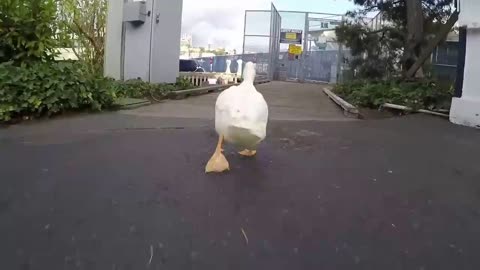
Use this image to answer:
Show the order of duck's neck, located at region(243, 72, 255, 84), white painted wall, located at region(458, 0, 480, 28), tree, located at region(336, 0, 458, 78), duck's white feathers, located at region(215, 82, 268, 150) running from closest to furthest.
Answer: duck's white feathers, located at region(215, 82, 268, 150), duck's neck, located at region(243, 72, 255, 84), white painted wall, located at region(458, 0, 480, 28), tree, located at region(336, 0, 458, 78)

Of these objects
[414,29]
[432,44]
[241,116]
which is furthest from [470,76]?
[241,116]

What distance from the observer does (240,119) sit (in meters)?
4.40

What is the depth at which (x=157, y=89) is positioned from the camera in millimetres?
12086

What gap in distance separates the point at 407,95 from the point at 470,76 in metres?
1.97

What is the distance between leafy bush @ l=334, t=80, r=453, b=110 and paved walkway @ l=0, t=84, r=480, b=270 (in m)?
3.45

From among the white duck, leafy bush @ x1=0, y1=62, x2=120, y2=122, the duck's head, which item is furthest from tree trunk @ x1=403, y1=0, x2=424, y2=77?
the white duck

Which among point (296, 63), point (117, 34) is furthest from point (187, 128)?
point (296, 63)

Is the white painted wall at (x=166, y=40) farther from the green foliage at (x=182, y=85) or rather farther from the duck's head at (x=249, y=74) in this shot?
the duck's head at (x=249, y=74)

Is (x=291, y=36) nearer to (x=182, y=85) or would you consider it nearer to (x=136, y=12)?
(x=182, y=85)

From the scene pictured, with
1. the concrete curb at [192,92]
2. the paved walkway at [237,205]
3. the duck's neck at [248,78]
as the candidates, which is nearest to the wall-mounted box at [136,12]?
the concrete curb at [192,92]

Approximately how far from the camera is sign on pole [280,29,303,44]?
27.7 metres

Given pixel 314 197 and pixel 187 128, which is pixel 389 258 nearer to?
pixel 314 197

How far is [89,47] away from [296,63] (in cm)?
1514

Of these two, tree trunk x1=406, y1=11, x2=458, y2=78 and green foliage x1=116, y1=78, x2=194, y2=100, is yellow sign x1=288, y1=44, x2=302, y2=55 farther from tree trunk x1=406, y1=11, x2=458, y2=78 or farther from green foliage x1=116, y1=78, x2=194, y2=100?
green foliage x1=116, y1=78, x2=194, y2=100
